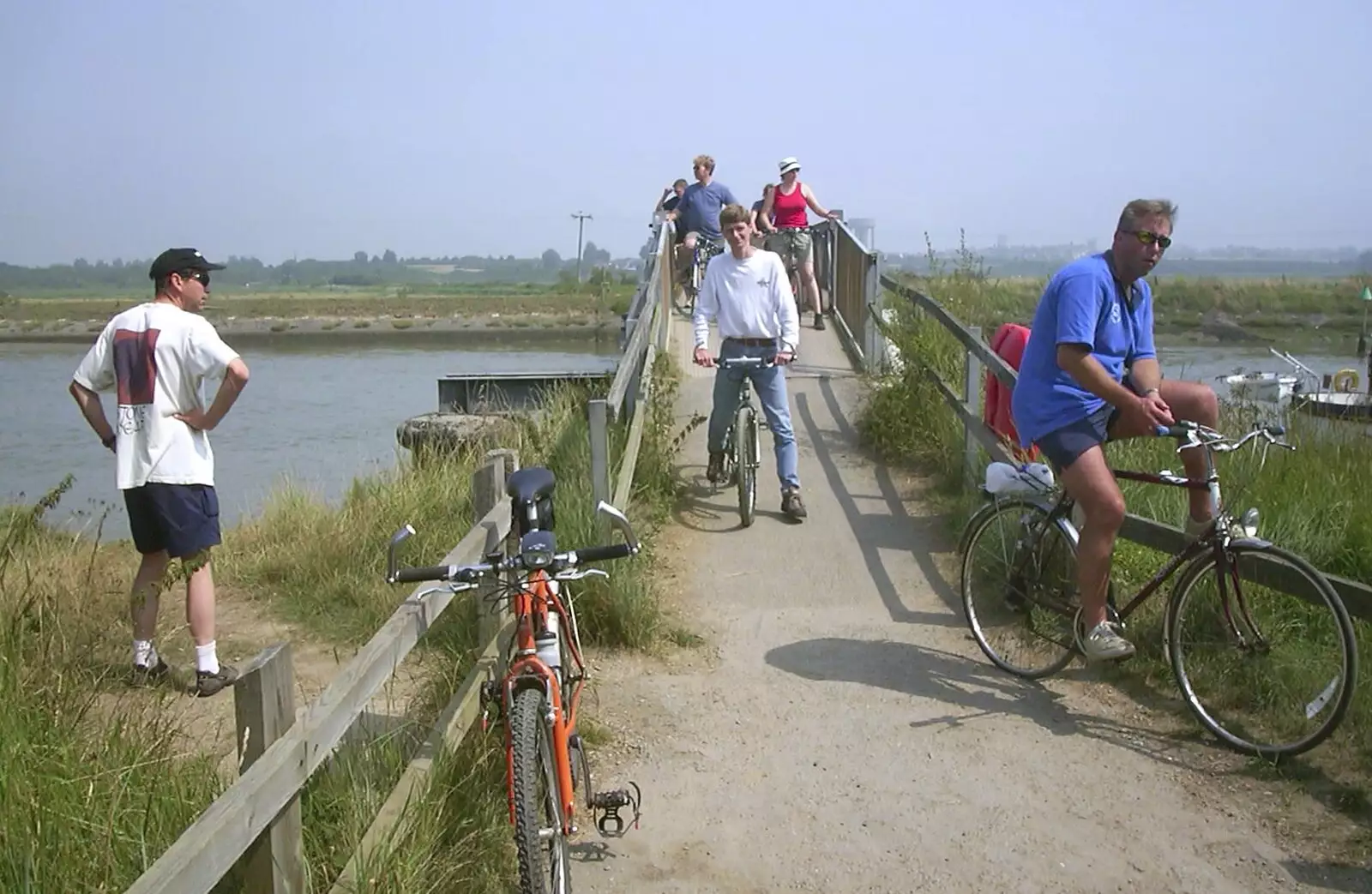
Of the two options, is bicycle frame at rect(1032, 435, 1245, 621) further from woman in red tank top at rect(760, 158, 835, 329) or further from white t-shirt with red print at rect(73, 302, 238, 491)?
woman in red tank top at rect(760, 158, 835, 329)

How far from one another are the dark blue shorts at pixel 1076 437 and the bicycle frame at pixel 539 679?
2191 millimetres

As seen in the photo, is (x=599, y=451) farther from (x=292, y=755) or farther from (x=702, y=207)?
(x=702, y=207)

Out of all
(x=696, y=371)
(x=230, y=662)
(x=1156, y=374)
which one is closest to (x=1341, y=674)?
(x=1156, y=374)

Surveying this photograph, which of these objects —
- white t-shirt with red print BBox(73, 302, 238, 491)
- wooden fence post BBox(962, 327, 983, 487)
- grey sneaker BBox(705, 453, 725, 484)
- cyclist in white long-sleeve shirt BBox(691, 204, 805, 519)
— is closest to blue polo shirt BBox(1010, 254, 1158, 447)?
wooden fence post BBox(962, 327, 983, 487)

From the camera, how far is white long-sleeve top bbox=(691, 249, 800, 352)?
8.23 meters

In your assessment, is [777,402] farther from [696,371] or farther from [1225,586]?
[696,371]

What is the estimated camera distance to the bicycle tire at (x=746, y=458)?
27.0 feet

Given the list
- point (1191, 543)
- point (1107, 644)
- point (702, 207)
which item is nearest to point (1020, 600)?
point (1107, 644)

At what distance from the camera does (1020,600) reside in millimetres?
5988

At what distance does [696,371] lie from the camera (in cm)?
1300

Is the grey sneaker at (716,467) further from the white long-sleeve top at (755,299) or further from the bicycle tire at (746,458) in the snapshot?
the white long-sleeve top at (755,299)

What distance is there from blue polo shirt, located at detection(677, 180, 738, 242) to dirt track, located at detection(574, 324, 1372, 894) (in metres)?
9.75

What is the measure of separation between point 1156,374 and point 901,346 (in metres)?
5.37

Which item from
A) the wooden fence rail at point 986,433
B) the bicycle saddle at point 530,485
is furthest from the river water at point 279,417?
the wooden fence rail at point 986,433
